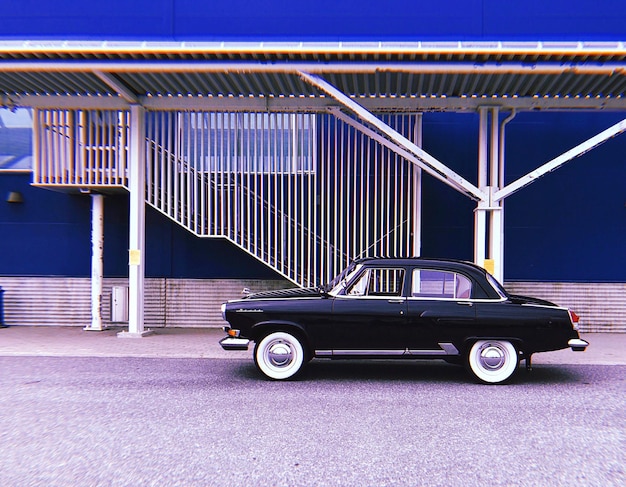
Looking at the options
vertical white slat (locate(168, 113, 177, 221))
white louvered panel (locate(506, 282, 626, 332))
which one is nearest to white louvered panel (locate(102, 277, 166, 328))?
vertical white slat (locate(168, 113, 177, 221))

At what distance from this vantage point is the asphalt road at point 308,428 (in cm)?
322

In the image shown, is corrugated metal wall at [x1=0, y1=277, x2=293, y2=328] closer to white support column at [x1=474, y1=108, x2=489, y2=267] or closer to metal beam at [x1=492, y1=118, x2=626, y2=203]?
white support column at [x1=474, y1=108, x2=489, y2=267]

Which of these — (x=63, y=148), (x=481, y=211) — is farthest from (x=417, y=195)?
(x=63, y=148)

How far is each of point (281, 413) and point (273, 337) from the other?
4.52 ft

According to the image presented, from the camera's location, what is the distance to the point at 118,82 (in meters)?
→ 7.73

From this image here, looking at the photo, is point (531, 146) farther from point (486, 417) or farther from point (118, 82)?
point (118, 82)

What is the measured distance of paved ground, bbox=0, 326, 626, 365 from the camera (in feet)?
23.7

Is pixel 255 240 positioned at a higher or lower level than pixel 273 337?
higher

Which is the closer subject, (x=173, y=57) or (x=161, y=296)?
(x=173, y=57)

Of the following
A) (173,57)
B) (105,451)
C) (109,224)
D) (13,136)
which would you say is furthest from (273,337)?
(13,136)

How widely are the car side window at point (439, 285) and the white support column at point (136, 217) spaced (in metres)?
5.42

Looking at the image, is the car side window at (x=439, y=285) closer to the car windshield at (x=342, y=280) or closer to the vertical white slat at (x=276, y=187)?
the car windshield at (x=342, y=280)

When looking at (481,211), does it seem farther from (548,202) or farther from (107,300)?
(107,300)

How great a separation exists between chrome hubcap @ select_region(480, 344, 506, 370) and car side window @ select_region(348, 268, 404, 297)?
131 cm
